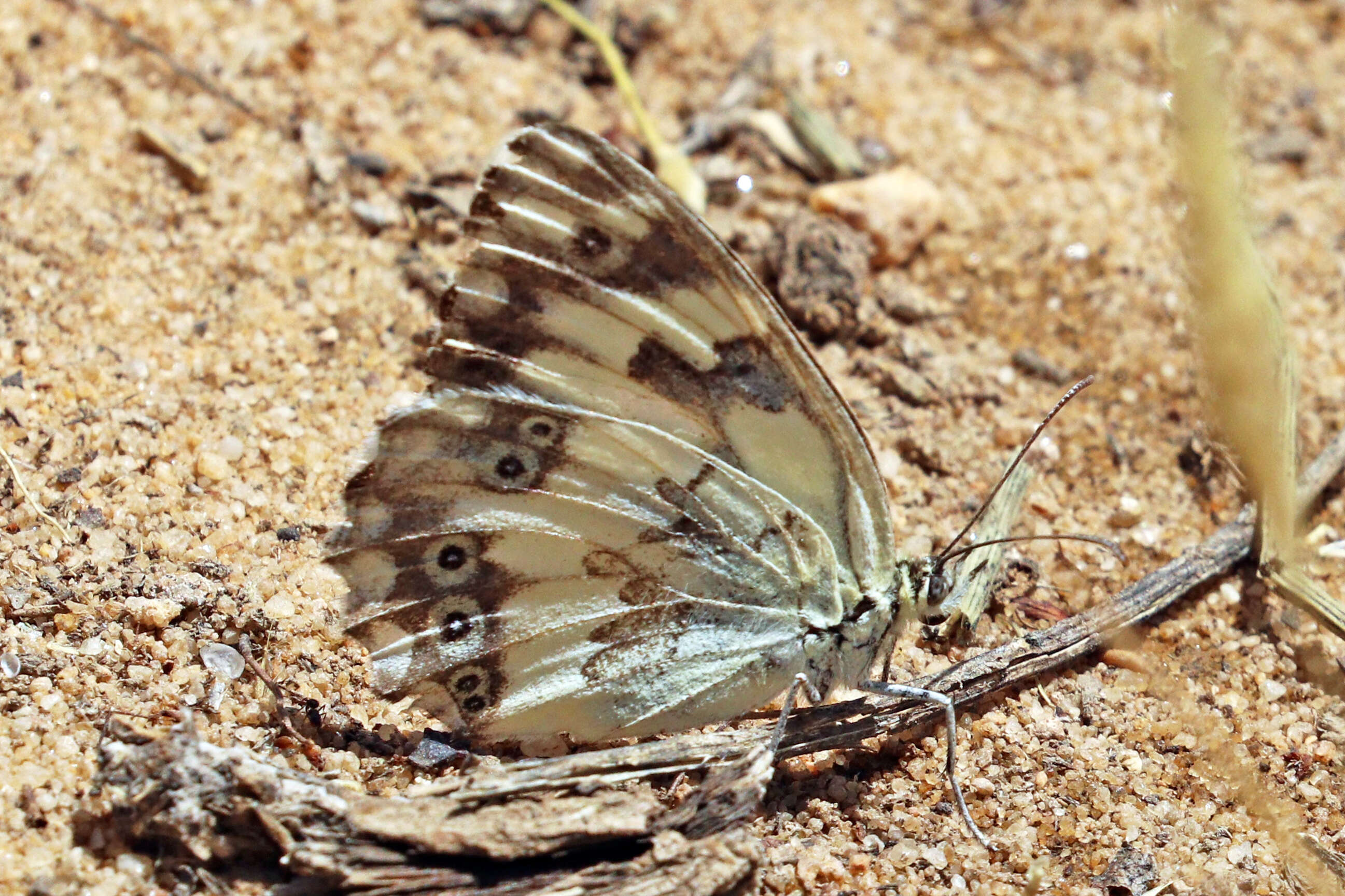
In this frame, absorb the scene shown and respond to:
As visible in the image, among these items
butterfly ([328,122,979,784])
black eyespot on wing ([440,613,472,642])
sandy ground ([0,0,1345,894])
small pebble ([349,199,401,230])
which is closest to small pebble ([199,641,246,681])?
sandy ground ([0,0,1345,894])

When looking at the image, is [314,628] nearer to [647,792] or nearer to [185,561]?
[185,561]

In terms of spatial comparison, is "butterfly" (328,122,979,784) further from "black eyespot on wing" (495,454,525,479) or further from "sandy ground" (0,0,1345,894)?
"sandy ground" (0,0,1345,894)

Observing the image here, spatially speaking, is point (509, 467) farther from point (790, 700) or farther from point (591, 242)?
point (790, 700)

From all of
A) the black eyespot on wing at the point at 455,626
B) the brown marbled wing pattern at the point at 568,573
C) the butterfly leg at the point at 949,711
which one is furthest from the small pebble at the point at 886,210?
the black eyespot on wing at the point at 455,626

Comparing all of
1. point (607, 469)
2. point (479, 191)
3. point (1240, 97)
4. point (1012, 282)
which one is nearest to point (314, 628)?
point (607, 469)

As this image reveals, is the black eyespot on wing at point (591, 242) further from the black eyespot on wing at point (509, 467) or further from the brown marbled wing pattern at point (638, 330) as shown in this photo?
the black eyespot on wing at point (509, 467)

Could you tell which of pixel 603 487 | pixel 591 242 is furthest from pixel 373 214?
pixel 603 487
